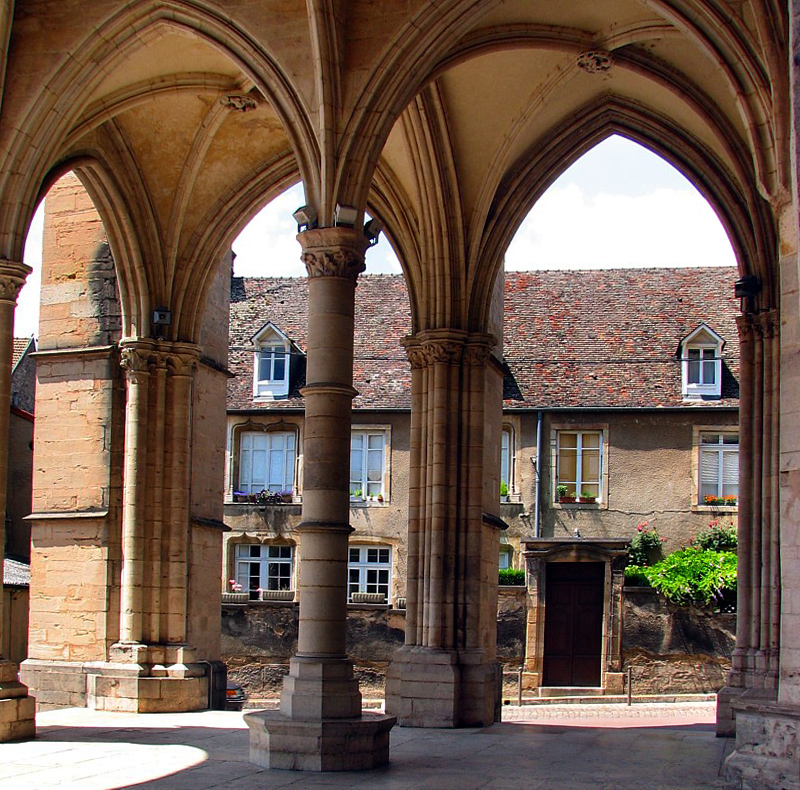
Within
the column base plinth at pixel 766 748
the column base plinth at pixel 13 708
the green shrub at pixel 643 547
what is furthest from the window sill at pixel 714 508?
the column base plinth at pixel 766 748

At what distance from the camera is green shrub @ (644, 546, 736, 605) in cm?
2238

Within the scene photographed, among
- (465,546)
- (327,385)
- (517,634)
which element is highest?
(327,385)

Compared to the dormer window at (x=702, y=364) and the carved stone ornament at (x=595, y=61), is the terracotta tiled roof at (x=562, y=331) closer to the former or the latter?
the dormer window at (x=702, y=364)

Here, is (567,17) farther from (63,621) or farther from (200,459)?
(63,621)

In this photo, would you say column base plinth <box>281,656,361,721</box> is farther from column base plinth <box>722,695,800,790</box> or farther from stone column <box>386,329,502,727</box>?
stone column <box>386,329,502,727</box>

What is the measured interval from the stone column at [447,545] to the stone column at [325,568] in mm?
2867

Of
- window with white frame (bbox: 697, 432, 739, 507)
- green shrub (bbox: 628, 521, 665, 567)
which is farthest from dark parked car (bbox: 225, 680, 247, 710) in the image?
window with white frame (bbox: 697, 432, 739, 507)

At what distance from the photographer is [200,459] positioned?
47.2 ft

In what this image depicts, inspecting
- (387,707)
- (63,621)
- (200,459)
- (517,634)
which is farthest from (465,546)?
(517,634)

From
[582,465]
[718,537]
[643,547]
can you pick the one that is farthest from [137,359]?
[718,537]

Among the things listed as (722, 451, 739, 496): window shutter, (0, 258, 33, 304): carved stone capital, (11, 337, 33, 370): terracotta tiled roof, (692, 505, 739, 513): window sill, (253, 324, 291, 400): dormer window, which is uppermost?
(11, 337, 33, 370): terracotta tiled roof

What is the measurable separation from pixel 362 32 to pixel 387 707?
5.85m

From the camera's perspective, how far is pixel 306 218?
1005 cm

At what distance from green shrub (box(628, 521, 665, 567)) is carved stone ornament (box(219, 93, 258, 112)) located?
13.2m
